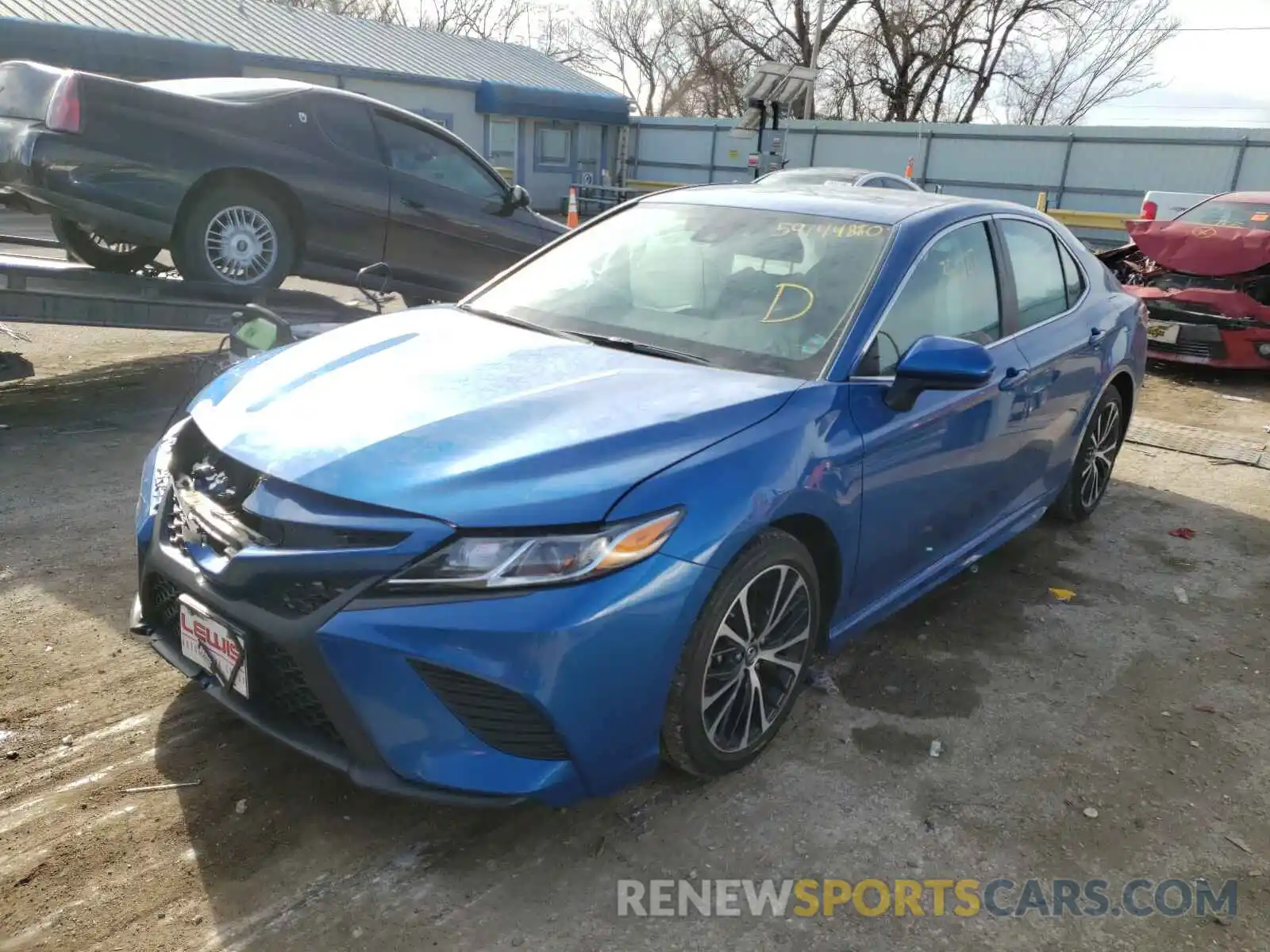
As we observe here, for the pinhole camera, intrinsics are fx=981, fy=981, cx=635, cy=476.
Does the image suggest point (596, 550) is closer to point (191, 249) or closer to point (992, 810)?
point (992, 810)

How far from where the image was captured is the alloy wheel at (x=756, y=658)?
2627mm

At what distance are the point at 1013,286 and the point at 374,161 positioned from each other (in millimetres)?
4569

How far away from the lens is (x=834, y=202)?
366cm

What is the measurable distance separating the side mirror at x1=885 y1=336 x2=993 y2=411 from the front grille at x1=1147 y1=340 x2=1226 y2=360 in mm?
7243

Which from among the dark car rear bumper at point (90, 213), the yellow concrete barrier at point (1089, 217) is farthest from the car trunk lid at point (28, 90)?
the yellow concrete barrier at point (1089, 217)

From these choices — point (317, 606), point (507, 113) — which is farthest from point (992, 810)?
point (507, 113)

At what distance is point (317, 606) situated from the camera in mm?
2205

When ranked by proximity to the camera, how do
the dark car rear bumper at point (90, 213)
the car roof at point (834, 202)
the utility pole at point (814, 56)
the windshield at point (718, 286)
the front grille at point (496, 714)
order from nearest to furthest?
the front grille at point (496, 714)
the windshield at point (718, 286)
the car roof at point (834, 202)
the dark car rear bumper at point (90, 213)
the utility pole at point (814, 56)

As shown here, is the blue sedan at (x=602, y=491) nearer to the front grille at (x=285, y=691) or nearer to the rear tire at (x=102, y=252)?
the front grille at (x=285, y=691)

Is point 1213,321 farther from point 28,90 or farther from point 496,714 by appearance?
point 28,90

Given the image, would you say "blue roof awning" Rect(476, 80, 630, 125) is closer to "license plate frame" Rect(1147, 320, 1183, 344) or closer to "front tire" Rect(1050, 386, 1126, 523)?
"license plate frame" Rect(1147, 320, 1183, 344)

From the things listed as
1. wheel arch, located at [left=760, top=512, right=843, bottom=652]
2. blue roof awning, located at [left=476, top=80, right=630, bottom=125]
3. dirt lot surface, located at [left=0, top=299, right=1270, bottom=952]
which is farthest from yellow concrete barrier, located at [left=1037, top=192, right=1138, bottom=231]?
wheel arch, located at [left=760, top=512, right=843, bottom=652]

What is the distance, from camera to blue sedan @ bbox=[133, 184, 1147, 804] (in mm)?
2203

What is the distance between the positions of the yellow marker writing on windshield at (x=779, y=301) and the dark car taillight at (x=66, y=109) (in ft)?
14.0
